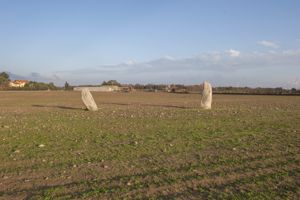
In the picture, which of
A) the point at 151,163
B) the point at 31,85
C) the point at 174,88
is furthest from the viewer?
the point at 31,85

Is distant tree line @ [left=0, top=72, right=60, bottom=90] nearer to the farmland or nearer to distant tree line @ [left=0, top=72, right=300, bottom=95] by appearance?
distant tree line @ [left=0, top=72, right=300, bottom=95]

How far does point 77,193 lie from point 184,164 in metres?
2.92

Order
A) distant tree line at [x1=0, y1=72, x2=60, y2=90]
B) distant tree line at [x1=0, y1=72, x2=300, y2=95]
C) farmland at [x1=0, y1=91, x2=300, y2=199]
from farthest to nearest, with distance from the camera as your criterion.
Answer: distant tree line at [x1=0, y1=72, x2=60, y2=90] → distant tree line at [x1=0, y1=72, x2=300, y2=95] → farmland at [x1=0, y1=91, x2=300, y2=199]

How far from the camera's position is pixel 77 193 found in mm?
7398

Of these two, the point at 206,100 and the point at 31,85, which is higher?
the point at 206,100

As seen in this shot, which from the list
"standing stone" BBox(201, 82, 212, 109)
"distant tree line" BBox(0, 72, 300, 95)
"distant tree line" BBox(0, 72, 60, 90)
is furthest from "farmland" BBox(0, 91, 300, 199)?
"distant tree line" BBox(0, 72, 60, 90)

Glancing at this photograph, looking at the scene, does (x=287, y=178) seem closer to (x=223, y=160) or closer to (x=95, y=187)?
(x=223, y=160)

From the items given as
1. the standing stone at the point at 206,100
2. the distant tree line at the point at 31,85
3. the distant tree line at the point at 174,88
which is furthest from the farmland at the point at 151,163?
the distant tree line at the point at 31,85

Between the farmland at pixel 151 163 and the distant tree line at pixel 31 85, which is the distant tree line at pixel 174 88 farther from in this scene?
the farmland at pixel 151 163

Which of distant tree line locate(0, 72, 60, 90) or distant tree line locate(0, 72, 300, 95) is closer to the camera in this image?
distant tree line locate(0, 72, 300, 95)

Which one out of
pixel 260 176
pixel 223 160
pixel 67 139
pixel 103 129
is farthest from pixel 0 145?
pixel 260 176

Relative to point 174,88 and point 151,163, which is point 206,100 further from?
point 174,88

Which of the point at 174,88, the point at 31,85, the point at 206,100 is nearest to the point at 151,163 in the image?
the point at 206,100

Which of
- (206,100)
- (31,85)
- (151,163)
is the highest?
(206,100)
